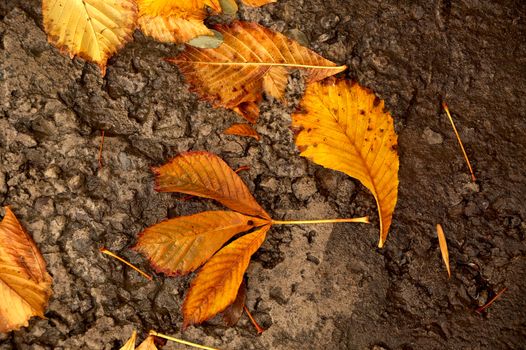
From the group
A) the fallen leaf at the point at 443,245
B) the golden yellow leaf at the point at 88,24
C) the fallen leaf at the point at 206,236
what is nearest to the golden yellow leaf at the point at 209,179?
the fallen leaf at the point at 206,236

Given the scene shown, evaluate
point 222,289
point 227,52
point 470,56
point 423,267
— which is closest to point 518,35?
point 470,56

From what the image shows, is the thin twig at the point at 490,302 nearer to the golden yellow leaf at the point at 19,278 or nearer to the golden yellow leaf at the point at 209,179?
the golden yellow leaf at the point at 209,179

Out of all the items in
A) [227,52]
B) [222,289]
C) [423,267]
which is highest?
[227,52]

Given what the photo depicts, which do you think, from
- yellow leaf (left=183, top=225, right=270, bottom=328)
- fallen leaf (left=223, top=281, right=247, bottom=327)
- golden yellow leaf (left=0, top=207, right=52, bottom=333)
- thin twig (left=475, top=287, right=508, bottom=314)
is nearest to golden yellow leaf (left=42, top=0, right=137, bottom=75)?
golden yellow leaf (left=0, top=207, right=52, bottom=333)

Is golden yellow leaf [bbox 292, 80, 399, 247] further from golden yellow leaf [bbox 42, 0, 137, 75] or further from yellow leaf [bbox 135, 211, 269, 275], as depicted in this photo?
golden yellow leaf [bbox 42, 0, 137, 75]

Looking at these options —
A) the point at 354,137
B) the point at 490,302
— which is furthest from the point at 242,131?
the point at 490,302

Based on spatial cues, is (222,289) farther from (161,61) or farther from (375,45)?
(375,45)

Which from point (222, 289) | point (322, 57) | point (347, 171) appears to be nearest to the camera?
point (222, 289)
